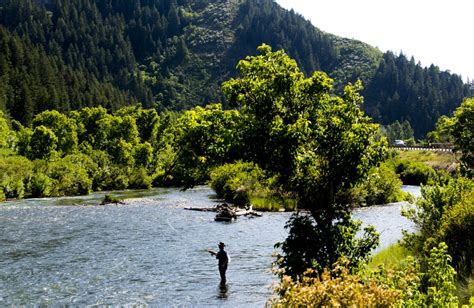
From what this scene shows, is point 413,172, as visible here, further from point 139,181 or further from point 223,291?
point 223,291

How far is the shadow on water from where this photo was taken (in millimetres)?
27047

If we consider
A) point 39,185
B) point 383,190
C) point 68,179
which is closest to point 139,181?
point 68,179

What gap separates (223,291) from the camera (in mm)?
28031

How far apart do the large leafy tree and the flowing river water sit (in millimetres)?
5017

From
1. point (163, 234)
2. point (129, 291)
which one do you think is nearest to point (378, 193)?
point (163, 234)

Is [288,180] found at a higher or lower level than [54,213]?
higher

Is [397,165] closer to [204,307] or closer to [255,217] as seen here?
[255,217]

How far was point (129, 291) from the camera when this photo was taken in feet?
92.7

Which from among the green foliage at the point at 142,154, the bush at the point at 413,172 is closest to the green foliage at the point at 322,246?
the bush at the point at 413,172

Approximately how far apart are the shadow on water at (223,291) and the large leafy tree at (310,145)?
771 cm

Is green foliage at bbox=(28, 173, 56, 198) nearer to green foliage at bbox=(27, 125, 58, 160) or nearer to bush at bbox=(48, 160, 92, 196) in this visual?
bush at bbox=(48, 160, 92, 196)

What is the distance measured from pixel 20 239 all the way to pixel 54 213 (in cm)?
1807

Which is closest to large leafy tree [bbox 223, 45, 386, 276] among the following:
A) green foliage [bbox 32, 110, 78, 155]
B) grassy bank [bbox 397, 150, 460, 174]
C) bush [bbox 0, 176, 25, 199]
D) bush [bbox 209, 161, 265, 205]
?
Result: bush [bbox 209, 161, 265, 205]

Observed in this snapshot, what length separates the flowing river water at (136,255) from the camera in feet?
89.6
